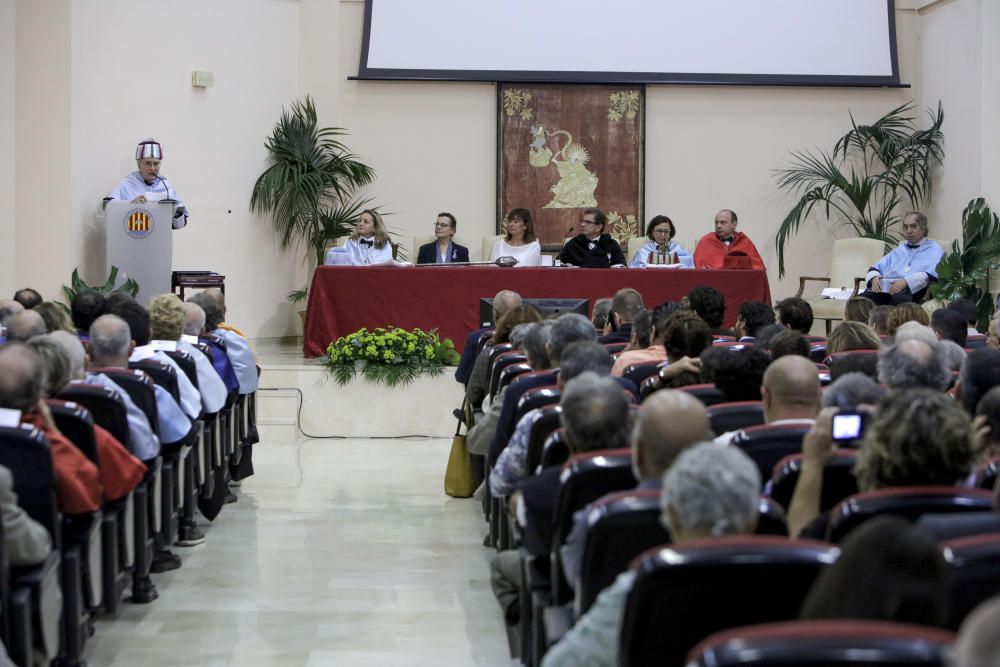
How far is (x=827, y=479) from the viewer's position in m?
2.72

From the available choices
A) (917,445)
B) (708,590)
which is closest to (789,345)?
(917,445)

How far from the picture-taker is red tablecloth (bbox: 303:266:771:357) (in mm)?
8992

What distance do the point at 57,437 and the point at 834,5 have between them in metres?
9.88

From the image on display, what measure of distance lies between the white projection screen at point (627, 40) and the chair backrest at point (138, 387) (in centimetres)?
775

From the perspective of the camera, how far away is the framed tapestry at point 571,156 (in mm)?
11688

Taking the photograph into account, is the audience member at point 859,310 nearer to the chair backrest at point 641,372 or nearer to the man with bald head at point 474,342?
the man with bald head at point 474,342

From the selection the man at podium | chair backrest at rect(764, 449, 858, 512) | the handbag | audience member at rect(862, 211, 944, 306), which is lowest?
the handbag

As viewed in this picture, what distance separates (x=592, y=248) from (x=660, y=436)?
7.40m

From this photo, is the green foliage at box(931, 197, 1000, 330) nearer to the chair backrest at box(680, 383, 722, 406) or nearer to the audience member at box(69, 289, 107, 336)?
the chair backrest at box(680, 383, 722, 406)

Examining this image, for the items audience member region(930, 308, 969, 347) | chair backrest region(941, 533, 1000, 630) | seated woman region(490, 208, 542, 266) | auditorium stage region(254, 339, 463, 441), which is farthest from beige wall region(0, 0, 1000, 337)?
chair backrest region(941, 533, 1000, 630)

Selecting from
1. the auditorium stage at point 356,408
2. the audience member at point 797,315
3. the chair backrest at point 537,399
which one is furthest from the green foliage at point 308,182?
the chair backrest at point 537,399

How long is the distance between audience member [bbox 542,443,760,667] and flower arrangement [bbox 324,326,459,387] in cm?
624

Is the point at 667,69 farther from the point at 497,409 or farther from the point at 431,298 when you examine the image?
the point at 497,409

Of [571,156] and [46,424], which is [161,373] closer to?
[46,424]
